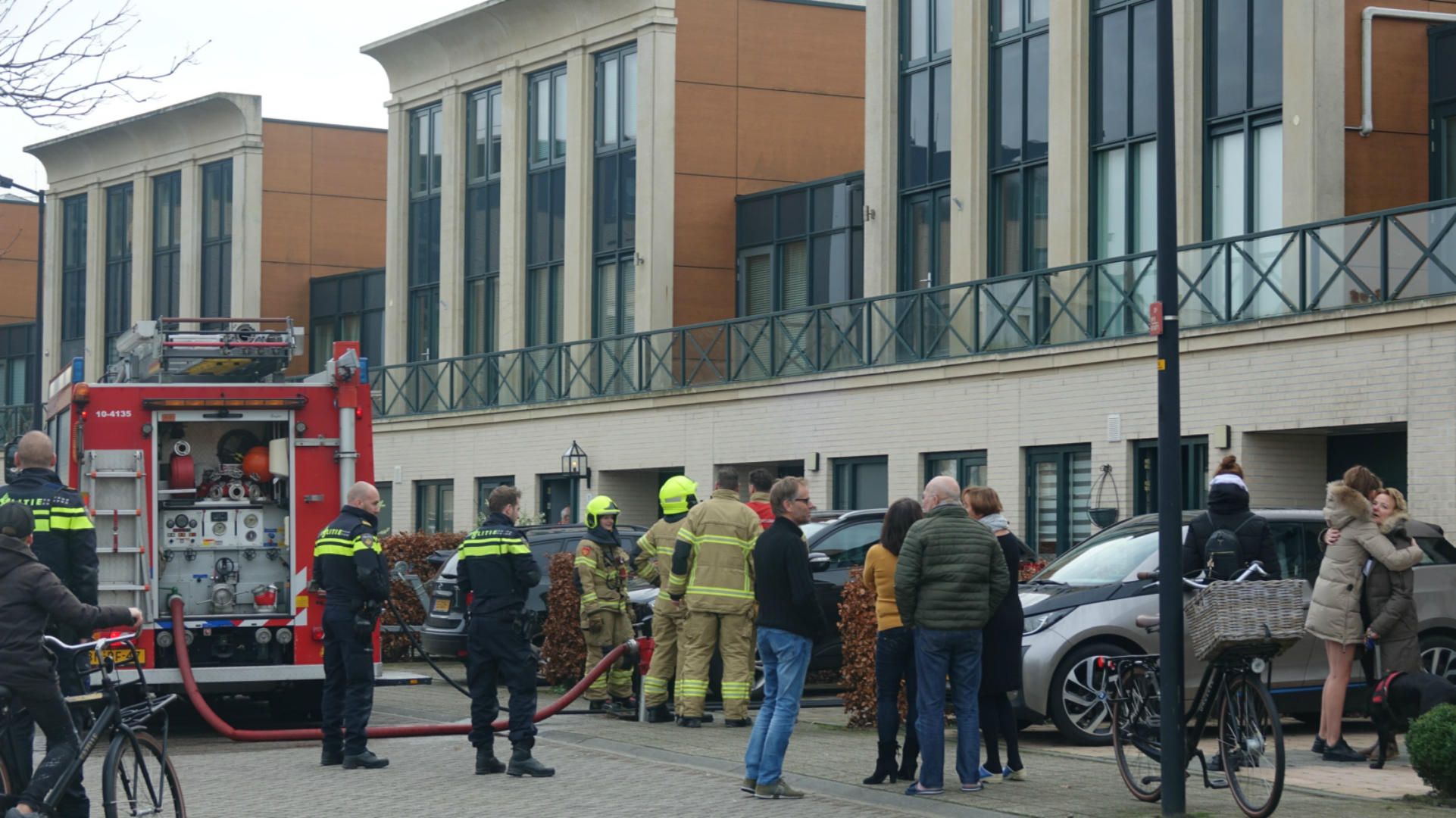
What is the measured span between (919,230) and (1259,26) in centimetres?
673

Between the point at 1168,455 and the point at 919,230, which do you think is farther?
the point at 919,230

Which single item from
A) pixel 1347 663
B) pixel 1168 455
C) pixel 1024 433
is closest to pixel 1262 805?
pixel 1168 455

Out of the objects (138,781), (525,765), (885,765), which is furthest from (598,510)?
(138,781)

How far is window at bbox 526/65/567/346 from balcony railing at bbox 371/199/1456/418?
1135 mm

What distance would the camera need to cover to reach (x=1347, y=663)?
11734 millimetres

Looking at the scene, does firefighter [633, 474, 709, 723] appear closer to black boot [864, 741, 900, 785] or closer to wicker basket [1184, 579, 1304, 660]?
black boot [864, 741, 900, 785]

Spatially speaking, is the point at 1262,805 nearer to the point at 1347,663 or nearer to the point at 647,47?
the point at 1347,663

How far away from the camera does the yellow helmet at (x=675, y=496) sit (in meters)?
14.5

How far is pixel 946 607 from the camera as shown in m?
10.5

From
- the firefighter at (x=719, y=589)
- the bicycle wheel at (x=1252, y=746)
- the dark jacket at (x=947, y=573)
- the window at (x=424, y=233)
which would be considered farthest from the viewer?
the window at (x=424, y=233)

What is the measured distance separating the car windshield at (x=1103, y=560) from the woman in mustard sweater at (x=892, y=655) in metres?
2.49

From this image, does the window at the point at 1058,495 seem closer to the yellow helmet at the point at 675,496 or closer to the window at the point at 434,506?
the yellow helmet at the point at 675,496

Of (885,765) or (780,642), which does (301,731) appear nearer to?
(780,642)

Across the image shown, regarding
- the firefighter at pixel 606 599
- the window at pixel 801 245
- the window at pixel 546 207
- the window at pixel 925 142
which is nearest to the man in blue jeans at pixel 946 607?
the firefighter at pixel 606 599
